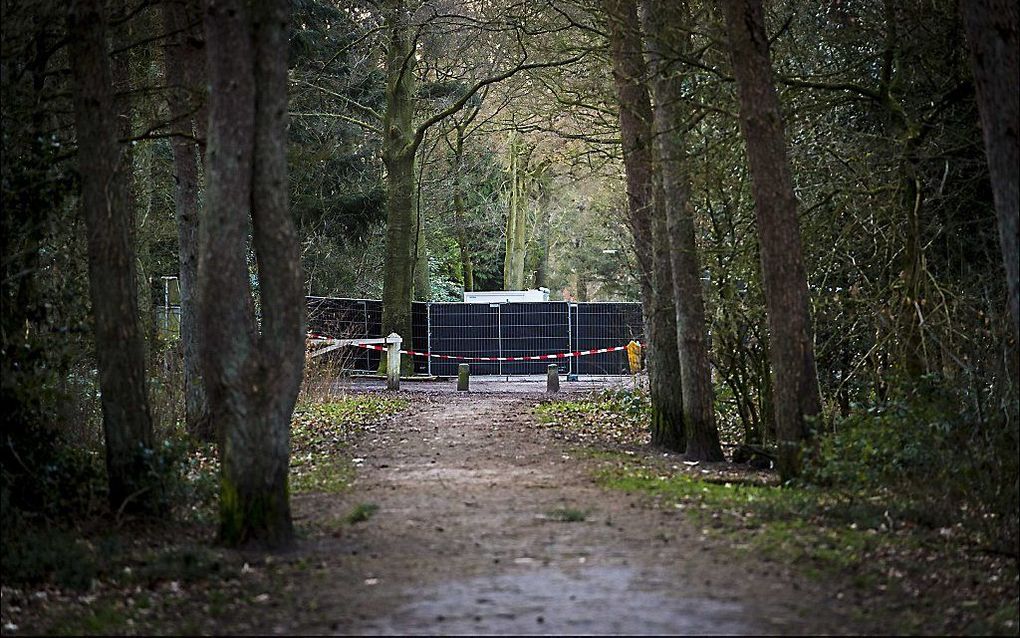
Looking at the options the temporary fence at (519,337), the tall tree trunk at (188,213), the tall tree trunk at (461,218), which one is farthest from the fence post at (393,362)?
the tall tree trunk at (188,213)

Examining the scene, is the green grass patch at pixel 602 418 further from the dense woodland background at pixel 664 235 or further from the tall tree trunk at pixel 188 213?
the tall tree trunk at pixel 188 213

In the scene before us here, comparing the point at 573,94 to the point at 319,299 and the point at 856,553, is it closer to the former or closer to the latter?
→ the point at 856,553

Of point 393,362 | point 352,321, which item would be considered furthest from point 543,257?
point 393,362

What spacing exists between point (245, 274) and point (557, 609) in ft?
13.0

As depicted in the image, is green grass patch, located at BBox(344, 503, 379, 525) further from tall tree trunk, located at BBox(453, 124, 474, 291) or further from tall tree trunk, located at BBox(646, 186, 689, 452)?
tall tree trunk, located at BBox(453, 124, 474, 291)

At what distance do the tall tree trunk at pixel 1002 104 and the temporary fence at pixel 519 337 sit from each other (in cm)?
3108

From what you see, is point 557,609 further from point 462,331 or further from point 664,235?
point 462,331

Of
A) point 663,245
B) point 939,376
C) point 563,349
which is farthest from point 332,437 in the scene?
point 563,349

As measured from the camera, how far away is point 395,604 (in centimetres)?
783

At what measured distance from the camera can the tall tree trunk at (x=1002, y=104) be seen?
369 inches

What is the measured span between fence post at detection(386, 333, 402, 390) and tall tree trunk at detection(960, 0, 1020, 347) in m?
22.9

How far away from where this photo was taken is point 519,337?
1703 inches

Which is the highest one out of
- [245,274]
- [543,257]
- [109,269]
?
[543,257]

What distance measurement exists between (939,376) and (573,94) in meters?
7.87
